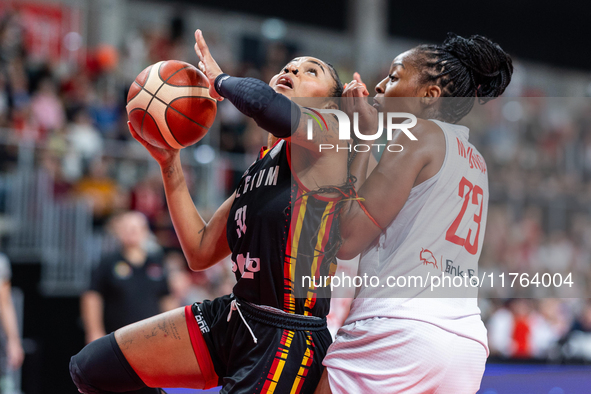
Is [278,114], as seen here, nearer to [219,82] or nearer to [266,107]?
[266,107]

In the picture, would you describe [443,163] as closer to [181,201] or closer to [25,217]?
[181,201]

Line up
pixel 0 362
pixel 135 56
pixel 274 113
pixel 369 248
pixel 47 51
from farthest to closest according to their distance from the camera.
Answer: pixel 47 51, pixel 135 56, pixel 0 362, pixel 369 248, pixel 274 113

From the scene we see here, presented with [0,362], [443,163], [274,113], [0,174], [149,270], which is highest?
[274,113]

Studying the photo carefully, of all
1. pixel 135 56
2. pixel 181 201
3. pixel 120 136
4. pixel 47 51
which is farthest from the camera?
pixel 47 51

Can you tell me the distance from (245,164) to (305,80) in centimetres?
677

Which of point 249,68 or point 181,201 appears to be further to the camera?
point 249,68

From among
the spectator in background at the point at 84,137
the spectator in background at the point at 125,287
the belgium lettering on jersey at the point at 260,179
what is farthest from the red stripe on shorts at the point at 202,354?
the spectator in background at the point at 84,137

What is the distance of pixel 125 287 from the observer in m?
5.95

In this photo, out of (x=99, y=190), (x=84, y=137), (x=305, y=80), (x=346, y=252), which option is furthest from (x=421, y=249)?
(x=84, y=137)

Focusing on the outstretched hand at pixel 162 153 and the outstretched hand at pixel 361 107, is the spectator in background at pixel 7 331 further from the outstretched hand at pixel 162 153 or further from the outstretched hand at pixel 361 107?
the outstretched hand at pixel 361 107

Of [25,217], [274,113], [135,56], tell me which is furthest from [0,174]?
[274,113]

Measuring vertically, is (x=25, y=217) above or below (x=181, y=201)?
below

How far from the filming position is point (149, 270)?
6117mm

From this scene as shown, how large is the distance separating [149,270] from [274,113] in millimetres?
4351
